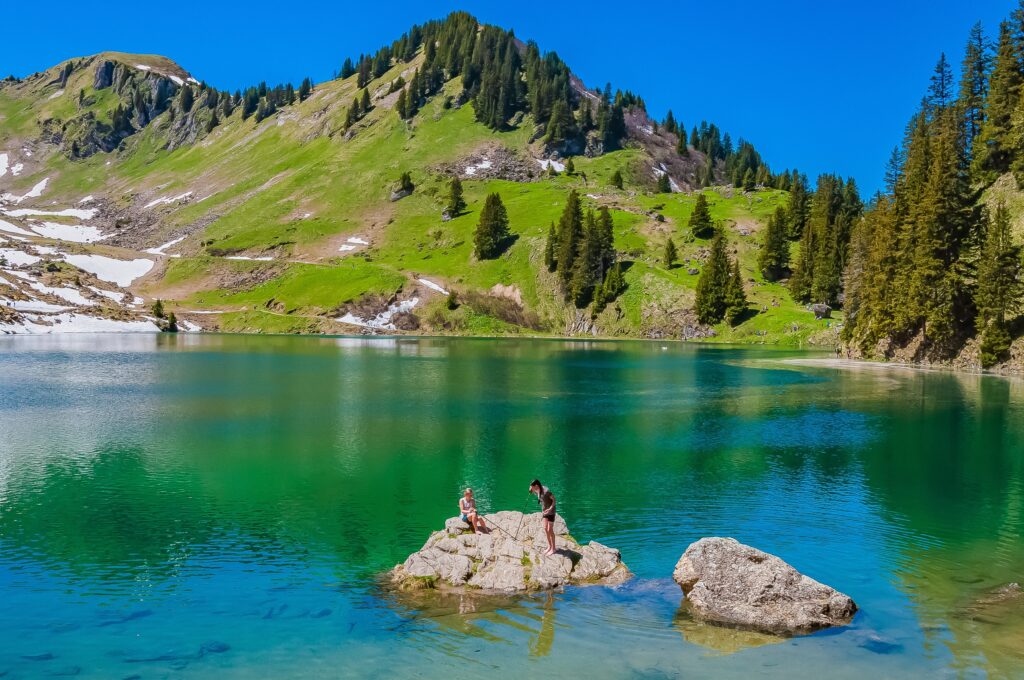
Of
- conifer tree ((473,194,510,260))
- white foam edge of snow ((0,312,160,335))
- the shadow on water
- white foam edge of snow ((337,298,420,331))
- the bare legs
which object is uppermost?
conifer tree ((473,194,510,260))

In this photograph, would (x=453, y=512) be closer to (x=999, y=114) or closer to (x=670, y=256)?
(x=999, y=114)

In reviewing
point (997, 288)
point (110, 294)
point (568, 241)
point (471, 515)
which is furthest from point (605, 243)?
point (471, 515)

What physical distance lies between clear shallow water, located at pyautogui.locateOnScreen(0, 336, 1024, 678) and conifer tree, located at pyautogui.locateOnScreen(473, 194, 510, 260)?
405 ft

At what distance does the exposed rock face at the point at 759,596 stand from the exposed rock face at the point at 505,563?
9.58ft

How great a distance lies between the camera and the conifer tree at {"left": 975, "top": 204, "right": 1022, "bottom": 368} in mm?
86000

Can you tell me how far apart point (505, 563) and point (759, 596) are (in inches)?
299

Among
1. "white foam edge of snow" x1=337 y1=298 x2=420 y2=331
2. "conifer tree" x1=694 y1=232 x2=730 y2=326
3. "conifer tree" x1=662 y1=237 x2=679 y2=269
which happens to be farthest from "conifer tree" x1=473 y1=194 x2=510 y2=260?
"conifer tree" x1=694 y1=232 x2=730 y2=326

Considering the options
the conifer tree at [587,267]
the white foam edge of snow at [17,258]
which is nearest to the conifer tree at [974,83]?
the conifer tree at [587,267]

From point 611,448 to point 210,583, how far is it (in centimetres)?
2659

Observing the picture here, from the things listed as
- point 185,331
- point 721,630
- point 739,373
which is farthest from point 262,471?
point 185,331

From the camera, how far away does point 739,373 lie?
88.5m

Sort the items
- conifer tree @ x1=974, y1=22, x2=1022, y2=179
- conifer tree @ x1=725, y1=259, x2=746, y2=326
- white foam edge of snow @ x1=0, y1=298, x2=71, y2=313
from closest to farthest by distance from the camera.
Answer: conifer tree @ x1=974, y1=22, x2=1022, y2=179 < conifer tree @ x1=725, y1=259, x2=746, y2=326 < white foam edge of snow @ x1=0, y1=298, x2=71, y2=313

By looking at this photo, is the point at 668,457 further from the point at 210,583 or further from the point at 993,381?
the point at 993,381

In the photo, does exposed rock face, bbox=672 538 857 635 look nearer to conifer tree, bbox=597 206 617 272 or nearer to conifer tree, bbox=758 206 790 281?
conifer tree, bbox=597 206 617 272
